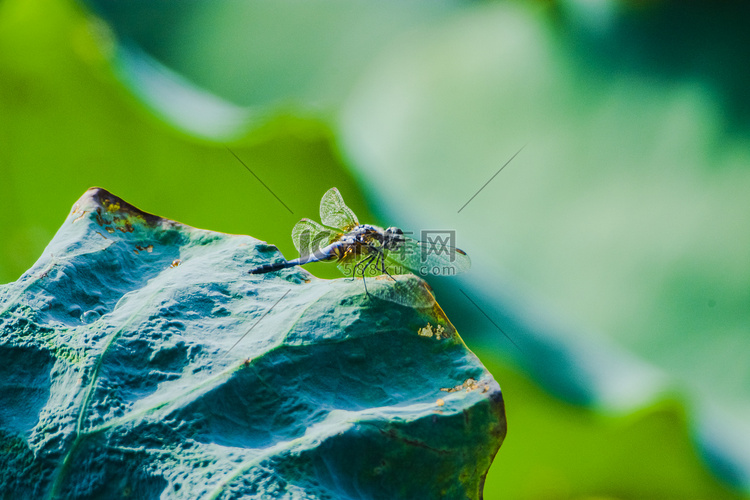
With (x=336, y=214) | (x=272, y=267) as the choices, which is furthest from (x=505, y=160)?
(x=272, y=267)

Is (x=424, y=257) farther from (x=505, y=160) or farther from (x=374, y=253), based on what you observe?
(x=505, y=160)

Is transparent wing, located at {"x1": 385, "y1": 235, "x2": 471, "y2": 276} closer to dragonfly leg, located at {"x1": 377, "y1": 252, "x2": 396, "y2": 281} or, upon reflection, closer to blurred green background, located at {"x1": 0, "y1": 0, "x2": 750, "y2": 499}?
dragonfly leg, located at {"x1": 377, "y1": 252, "x2": 396, "y2": 281}

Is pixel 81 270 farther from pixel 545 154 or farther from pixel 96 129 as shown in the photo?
pixel 545 154

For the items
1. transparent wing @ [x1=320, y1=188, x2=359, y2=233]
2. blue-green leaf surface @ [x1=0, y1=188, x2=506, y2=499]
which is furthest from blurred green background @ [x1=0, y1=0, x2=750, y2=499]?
blue-green leaf surface @ [x1=0, y1=188, x2=506, y2=499]

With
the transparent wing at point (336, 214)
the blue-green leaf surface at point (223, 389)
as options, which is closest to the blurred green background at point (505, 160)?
the transparent wing at point (336, 214)

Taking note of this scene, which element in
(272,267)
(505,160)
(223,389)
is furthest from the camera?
(505,160)

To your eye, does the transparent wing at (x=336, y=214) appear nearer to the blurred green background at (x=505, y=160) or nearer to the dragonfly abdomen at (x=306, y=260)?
the dragonfly abdomen at (x=306, y=260)

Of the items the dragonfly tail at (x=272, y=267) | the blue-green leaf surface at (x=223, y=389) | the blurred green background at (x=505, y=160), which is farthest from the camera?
the blurred green background at (x=505, y=160)
